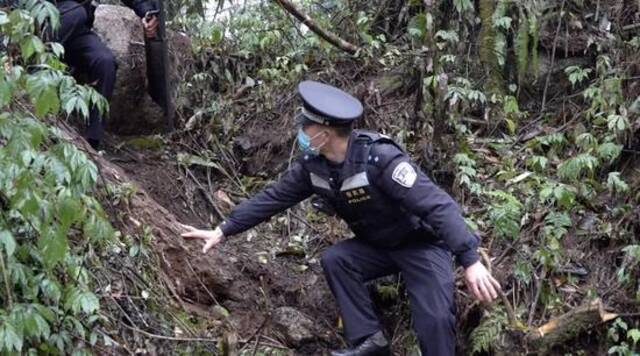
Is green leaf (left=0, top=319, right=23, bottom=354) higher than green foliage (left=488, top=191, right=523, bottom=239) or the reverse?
higher

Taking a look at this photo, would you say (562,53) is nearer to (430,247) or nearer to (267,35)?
(267,35)

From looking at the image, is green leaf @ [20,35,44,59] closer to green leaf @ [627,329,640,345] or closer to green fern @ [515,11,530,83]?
green leaf @ [627,329,640,345]

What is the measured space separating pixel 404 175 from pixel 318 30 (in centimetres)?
307

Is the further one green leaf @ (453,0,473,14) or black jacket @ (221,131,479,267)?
green leaf @ (453,0,473,14)

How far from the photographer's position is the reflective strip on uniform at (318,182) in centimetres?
485

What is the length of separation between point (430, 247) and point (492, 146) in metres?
2.29

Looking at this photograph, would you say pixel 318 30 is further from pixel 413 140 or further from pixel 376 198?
pixel 376 198

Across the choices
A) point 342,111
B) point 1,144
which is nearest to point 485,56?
point 342,111

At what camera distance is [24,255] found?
13.1 ft

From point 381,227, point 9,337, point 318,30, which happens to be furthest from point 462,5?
point 9,337

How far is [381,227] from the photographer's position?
4867 millimetres

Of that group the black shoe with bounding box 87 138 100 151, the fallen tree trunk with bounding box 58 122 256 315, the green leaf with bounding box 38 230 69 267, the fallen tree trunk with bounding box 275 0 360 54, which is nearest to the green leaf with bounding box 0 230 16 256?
the green leaf with bounding box 38 230 69 267

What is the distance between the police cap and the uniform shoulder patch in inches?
15.7

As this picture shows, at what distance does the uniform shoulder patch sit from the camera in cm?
455
